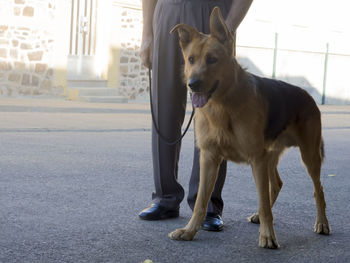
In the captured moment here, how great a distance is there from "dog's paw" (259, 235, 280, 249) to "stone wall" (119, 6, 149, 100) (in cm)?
1636

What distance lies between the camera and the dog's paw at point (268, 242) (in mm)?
4137

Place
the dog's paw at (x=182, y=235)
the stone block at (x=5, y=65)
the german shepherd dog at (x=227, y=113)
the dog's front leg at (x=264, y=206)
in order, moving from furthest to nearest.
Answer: the stone block at (x=5, y=65), the dog's paw at (x=182, y=235), the dog's front leg at (x=264, y=206), the german shepherd dog at (x=227, y=113)

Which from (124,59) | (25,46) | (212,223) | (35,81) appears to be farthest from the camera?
(124,59)

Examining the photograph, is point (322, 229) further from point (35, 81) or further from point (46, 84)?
point (46, 84)

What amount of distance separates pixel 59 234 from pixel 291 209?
2.23 m

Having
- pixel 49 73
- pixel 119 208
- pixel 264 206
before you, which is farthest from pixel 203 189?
pixel 49 73

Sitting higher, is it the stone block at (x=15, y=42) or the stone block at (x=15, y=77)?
the stone block at (x=15, y=42)

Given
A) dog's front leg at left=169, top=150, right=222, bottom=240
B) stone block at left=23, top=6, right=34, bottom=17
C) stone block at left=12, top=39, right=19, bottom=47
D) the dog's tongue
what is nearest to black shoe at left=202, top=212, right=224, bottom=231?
dog's front leg at left=169, top=150, right=222, bottom=240

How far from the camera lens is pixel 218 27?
13.3 feet

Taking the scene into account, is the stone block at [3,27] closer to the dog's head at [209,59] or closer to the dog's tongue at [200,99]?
the dog's head at [209,59]

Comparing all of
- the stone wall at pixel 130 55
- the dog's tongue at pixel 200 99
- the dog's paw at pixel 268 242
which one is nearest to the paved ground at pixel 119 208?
the dog's paw at pixel 268 242

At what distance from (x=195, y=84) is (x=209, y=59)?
19cm

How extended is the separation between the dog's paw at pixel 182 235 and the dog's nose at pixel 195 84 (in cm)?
99

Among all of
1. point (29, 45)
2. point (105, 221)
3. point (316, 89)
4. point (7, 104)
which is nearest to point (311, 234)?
point (105, 221)
